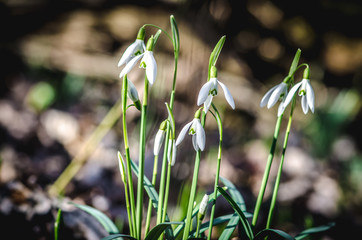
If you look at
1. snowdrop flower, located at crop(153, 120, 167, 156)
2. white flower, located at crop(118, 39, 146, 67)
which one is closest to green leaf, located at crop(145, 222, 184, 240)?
snowdrop flower, located at crop(153, 120, 167, 156)

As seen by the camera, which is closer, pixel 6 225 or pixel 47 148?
pixel 6 225

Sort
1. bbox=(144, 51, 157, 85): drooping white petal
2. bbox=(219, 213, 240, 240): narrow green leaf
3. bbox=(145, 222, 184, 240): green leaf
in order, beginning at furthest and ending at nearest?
bbox=(219, 213, 240, 240): narrow green leaf, bbox=(145, 222, 184, 240): green leaf, bbox=(144, 51, 157, 85): drooping white petal

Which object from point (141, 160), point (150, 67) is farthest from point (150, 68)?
point (141, 160)

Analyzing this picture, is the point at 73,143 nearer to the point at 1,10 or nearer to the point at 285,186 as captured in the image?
the point at 285,186

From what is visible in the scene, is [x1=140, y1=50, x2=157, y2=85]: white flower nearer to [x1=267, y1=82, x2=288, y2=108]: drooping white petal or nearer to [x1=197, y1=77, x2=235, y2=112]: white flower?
[x1=197, y1=77, x2=235, y2=112]: white flower

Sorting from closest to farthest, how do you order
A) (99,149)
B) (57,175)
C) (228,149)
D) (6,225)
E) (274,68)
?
1. (6,225)
2. (57,175)
3. (99,149)
4. (228,149)
5. (274,68)

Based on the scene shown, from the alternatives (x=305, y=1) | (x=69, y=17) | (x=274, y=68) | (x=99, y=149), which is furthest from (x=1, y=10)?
(x=305, y=1)
